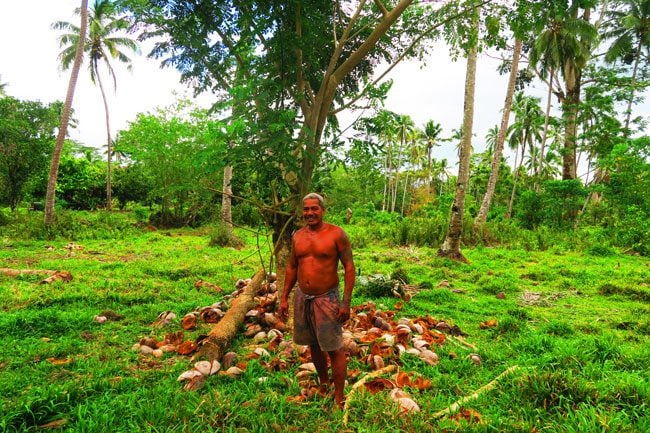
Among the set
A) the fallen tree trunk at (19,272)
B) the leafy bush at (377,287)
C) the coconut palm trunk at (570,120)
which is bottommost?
the fallen tree trunk at (19,272)

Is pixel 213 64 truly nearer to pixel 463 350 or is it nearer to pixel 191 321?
pixel 191 321

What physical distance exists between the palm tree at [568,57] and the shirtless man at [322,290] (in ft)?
65.2

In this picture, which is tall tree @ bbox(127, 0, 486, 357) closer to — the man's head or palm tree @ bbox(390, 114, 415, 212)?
the man's head

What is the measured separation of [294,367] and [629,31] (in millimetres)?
31853

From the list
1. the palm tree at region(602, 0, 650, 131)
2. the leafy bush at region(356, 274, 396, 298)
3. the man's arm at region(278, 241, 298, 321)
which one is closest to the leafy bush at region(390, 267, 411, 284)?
the leafy bush at region(356, 274, 396, 298)

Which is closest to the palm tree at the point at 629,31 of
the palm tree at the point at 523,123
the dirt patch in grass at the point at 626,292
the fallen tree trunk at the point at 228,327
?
the palm tree at the point at 523,123

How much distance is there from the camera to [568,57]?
20266 mm

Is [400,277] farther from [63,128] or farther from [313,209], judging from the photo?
[63,128]

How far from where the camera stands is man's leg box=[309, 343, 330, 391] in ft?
10.3

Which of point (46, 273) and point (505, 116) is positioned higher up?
point (505, 116)

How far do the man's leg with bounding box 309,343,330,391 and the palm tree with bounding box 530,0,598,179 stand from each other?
65.6ft

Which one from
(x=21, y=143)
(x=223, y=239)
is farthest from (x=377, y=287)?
(x=21, y=143)

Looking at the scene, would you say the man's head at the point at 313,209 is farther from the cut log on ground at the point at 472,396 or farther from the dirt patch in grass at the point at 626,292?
the dirt patch in grass at the point at 626,292

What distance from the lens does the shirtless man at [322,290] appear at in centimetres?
295
